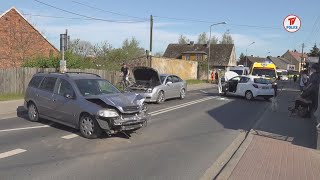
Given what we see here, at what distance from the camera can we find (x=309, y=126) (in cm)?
1306

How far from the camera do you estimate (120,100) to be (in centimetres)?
1019

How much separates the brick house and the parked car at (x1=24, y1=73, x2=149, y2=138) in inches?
853

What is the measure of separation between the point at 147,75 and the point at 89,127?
10.3 meters

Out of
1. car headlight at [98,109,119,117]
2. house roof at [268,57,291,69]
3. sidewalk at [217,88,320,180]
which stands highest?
house roof at [268,57,291,69]

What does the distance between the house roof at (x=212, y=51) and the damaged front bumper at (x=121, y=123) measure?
260ft

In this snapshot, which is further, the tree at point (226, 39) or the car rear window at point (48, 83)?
the tree at point (226, 39)

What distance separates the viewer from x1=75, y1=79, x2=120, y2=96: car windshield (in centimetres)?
1074

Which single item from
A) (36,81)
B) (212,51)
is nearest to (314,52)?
(212,51)

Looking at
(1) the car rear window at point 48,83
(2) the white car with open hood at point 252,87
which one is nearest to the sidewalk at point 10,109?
(1) the car rear window at point 48,83

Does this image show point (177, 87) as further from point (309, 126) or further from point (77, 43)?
Result: point (77, 43)

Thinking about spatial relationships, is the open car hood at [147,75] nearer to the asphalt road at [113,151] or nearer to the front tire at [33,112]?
the asphalt road at [113,151]

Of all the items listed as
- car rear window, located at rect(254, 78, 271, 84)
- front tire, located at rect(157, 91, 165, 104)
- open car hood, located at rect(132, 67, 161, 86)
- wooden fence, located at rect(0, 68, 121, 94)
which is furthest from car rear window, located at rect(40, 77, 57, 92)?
car rear window, located at rect(254, 78, 271, 84)

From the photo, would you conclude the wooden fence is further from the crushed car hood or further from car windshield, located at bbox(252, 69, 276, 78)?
car windshield, located at bbox(252, 69, 276, 78)

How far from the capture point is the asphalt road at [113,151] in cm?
695
